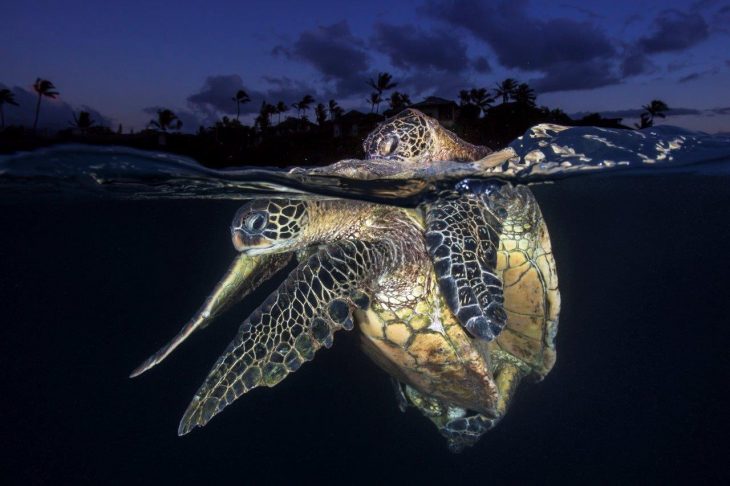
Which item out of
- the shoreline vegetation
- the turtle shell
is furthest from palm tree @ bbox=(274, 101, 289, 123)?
the turtle shell

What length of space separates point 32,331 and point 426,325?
2115cm

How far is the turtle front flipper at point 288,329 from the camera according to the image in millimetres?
3070

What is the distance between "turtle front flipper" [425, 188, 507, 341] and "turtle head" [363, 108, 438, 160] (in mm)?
1046

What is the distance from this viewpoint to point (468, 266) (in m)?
3.49

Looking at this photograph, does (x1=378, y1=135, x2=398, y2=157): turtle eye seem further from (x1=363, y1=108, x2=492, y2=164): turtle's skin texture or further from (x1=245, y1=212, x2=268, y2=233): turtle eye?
(x1=245, y1=212, x2=268, y2=233): turtle eye

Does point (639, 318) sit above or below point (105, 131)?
below

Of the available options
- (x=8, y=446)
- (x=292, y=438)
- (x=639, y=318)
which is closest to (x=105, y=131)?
(x=292, y=438)

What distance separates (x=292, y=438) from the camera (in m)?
15.3

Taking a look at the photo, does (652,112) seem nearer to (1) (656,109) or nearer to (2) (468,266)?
(1) (656,109)

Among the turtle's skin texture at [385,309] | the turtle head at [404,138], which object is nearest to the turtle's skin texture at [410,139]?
the turtle head at [404,138]

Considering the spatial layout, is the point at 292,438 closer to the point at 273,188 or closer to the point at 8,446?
the point at 8,446

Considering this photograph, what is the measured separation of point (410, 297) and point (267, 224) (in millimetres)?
1359

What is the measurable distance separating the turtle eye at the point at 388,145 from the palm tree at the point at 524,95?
2.69 metres

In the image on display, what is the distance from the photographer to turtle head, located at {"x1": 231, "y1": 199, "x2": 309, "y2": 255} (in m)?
3.74
